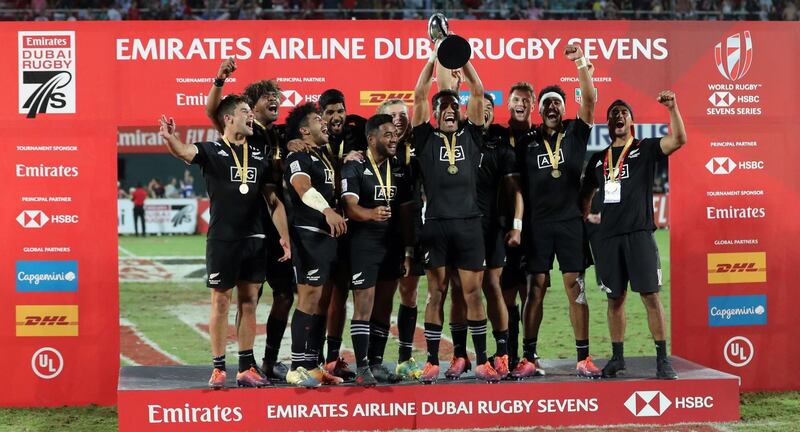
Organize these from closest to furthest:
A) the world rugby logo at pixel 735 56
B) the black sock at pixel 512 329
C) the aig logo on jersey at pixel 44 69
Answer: the black sock at pixel 512 329, the aig logo on jersey at pixel 44 69, the world rugby logo at pixel 735 56

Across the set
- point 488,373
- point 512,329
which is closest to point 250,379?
point 488,373

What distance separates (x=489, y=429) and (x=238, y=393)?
1.92m

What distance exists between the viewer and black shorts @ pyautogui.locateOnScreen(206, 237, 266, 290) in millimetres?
7801

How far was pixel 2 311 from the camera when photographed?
9.23 meters

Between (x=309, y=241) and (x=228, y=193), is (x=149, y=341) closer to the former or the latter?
(x=228, y=193)

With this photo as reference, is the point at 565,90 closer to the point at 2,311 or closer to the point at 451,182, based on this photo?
the point at 451,182

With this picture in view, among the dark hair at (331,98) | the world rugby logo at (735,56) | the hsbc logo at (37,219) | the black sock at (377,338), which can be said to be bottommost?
the black sock at (377,338)

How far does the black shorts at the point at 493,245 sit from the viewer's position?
27.2 feet

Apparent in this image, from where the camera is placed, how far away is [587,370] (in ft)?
27.3

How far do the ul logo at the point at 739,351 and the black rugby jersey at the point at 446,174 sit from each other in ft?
10.6

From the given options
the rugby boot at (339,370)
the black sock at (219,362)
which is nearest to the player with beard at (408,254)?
the rugby boot at (339,370)

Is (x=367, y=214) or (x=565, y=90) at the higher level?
(x=565, y=90)

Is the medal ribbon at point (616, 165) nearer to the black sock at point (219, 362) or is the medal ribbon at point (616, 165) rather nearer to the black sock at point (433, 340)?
the black sock at point (433, 340)

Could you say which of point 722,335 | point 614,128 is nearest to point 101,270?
point 614,128
